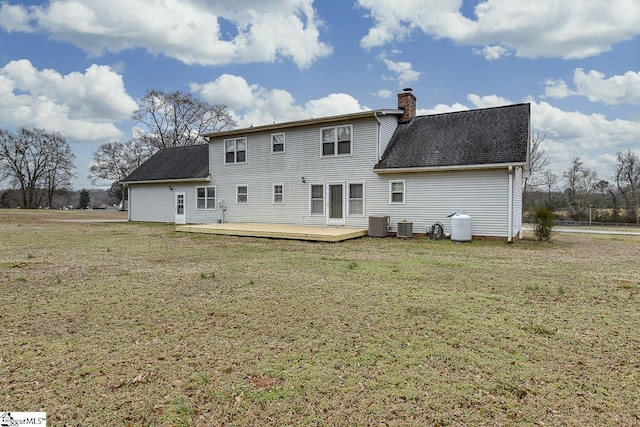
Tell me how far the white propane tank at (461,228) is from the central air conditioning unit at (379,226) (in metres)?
2.56

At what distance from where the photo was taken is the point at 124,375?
313 cm

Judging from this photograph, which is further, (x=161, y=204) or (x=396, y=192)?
(x=161, y=204)

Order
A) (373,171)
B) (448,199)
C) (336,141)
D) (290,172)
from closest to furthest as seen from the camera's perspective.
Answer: (448,199), (373,171), (336,141), (290,172)

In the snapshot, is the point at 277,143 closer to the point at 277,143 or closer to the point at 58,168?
the point at 277,143

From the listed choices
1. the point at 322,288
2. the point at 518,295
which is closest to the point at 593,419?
the point at 518,295

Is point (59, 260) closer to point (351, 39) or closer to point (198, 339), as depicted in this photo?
point (198, 339)

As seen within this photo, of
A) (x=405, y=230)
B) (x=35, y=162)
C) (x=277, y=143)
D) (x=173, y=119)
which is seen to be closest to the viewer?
(x=405, y=230)

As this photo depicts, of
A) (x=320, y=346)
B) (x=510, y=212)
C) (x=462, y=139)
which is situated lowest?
(x=320, y=346)

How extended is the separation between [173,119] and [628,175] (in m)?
48.5

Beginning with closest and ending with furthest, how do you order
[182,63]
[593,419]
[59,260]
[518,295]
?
[593,419], [518,295], [59,260], [182,63]

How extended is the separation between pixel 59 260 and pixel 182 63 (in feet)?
62.1

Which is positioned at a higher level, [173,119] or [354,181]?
[173,119]

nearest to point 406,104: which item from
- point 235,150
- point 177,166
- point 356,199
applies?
point 356,199

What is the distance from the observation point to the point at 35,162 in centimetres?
4719
